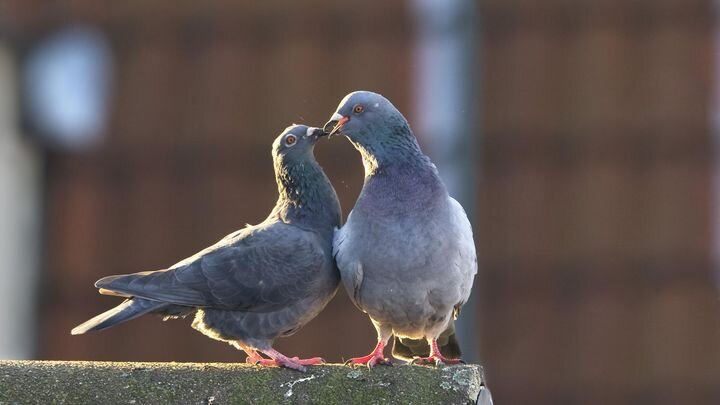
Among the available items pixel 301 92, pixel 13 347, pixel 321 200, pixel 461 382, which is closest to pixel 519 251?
pixel 301 92

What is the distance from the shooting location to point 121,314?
748cm

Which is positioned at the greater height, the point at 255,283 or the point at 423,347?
the point at 255,283

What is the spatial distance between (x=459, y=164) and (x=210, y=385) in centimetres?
1545

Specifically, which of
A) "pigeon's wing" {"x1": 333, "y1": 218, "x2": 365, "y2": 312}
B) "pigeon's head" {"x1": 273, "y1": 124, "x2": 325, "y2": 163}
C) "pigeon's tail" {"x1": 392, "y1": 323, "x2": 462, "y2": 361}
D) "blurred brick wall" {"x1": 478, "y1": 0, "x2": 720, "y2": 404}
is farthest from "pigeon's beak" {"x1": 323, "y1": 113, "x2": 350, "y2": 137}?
"blurred brick wall" {"x1": 478, "y1": 0, "x2": 720, "y2": 404}

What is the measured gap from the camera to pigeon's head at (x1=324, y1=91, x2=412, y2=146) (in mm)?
7926

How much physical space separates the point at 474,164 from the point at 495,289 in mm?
1901

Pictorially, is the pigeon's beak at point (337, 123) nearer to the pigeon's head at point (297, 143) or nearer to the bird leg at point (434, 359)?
the pigeon's head at point (297, 143)

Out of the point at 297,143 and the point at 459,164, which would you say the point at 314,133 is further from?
the point at 459,164

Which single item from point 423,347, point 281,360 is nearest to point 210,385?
point 281,360

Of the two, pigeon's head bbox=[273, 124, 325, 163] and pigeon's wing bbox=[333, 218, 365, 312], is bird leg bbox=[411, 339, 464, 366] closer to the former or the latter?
pigeon's wing bbox=[333, 218, 365, 312]

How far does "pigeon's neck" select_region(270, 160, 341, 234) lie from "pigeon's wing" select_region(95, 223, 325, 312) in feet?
0.42

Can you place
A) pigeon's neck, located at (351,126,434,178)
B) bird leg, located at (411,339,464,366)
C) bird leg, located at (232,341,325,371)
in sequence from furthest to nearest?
pigeon's neck, located at (351,126,434,178), bird leg, located at (411,339,464,366), bird leg, located at (232,341,325,371)

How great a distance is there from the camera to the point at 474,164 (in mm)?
21125

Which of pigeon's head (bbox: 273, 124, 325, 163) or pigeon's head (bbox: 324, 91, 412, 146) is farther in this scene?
pigeon's head (bbox: 273, 124, 325, 163)
